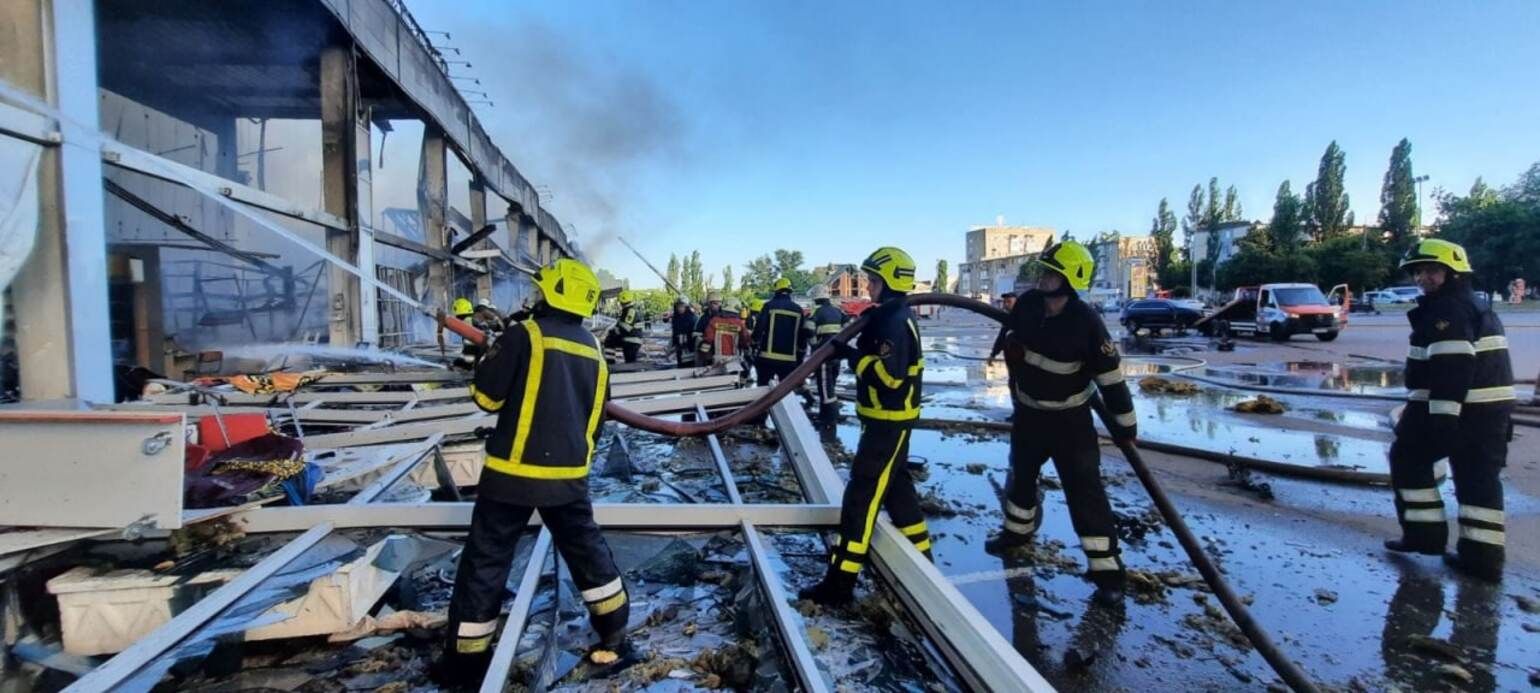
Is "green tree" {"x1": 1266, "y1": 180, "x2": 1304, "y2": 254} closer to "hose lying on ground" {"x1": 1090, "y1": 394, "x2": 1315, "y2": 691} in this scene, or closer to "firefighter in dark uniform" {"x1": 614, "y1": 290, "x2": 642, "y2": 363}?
"firefighter in dark uniform" {"x1": 614, "y1": 290, "x2": 642, "y2": 363}

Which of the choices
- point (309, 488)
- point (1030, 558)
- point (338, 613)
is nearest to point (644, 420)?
point (338, 613)

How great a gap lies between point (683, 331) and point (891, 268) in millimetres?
8287

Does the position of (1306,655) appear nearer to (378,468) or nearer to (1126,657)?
(1126,657)

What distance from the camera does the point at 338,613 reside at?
2420 mm

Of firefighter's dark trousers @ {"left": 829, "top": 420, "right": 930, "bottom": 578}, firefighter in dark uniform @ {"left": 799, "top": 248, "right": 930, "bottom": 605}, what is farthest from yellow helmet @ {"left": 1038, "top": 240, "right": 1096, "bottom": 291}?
firefighter's dark trousers @ {"left": 829, "top": 420, "right": 930, "bottom": 578}

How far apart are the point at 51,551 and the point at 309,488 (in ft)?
3.41

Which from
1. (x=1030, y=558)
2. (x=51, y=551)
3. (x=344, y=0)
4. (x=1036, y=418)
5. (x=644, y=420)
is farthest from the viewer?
(x=344, y=0)

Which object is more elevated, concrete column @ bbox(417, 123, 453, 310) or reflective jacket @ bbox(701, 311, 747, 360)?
concrete column @ bbox(417, 123, 453, 310)

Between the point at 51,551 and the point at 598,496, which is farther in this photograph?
the point at 598,496

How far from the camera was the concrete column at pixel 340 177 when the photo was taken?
31.6ft

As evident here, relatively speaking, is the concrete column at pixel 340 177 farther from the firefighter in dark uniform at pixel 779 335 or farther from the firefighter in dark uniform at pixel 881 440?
the firefighter in dark uniform at pixel 881 440

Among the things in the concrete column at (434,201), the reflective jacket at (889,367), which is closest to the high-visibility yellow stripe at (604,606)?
the reflective jacket at (889,367)

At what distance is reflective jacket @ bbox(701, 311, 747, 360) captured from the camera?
10.1 meters

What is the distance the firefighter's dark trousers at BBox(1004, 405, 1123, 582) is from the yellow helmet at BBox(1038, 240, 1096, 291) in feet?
1.98
